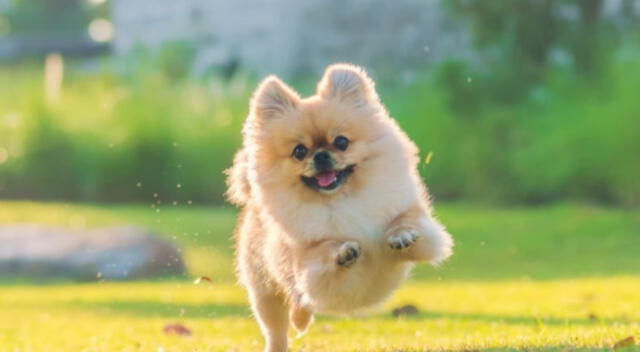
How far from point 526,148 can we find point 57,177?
26.6 ft

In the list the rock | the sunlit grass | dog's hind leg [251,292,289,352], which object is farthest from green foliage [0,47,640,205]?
dog's hind leg [251,292,289,352]

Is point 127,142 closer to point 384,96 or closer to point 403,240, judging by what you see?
point 384,96

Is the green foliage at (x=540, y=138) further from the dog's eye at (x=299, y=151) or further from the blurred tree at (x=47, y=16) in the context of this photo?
the blurred tree at (x=47, y=16)

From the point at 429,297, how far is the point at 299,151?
584cm

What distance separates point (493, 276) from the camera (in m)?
12.7

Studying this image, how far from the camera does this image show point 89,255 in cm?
1372

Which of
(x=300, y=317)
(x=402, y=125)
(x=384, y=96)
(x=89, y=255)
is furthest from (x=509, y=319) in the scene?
(x=384, y=96)

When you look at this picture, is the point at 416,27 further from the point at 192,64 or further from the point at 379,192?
the point at 379,192

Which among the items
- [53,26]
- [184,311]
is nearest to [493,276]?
[184,311]

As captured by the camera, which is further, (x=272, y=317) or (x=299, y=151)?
(x=272, y=317)

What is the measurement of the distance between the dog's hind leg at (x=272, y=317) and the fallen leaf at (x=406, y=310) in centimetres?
312

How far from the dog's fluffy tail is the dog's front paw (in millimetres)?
1006

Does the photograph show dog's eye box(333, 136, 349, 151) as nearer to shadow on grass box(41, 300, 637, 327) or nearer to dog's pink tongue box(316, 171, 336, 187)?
dog's pink tongue box(316, 171, 336, 187)

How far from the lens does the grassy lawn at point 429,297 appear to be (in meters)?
7.25
